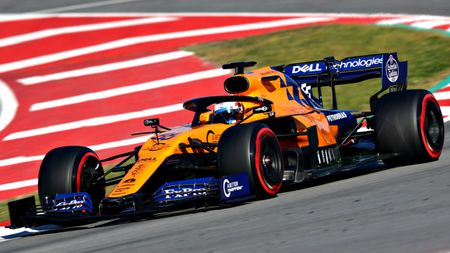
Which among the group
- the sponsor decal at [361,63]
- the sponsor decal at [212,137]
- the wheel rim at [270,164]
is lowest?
the wheel rim at [270,164]

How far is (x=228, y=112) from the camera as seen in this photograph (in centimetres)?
1046

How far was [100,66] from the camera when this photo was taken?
19922 mm

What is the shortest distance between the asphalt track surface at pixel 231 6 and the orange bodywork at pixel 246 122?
1055 cm

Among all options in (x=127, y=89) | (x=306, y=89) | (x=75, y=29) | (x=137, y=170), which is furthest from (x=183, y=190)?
(x=75, y=29)

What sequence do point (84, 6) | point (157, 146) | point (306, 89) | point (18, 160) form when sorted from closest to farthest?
1. point (157, 146)
2. point (306, 89)
3. point (18, 160)
4. point (84, 6)

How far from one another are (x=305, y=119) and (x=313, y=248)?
3.95 metres

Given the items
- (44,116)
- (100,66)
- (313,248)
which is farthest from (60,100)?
(313,248)

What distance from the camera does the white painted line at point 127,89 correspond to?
1773cm

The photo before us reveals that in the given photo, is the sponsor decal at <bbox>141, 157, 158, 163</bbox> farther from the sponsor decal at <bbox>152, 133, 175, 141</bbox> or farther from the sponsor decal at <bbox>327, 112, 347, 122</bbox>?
the sponsor decal at <bbox>327, 112, 347, 122</bbox>

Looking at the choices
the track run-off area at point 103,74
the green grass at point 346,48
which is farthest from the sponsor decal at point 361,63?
the green grass at point 346,48

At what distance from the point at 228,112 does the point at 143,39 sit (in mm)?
11431

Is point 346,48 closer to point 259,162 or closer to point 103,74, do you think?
point 103,74

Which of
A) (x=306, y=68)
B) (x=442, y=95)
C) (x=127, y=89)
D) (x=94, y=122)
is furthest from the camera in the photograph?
(x=127, y=89)

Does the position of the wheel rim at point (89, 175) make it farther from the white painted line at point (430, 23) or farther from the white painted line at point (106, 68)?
the white painted line at point (430, 23)
